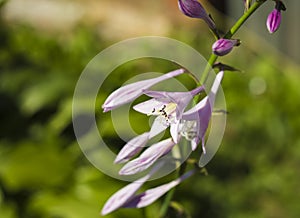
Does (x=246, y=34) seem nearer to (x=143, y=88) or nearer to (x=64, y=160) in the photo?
(x=64, y=160)

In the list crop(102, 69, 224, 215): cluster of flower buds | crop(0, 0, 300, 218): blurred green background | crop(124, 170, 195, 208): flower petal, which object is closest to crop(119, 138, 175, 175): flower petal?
crop(102, 69, 224, 215): cluster of flower buds

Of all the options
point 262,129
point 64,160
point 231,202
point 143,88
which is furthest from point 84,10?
point 143,88

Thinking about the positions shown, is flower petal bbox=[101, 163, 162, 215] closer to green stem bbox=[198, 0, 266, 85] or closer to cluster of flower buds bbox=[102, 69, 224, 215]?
cluster of flower buds bbox=[102, 69, 224, 215]

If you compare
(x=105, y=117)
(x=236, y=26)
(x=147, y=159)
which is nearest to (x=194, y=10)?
(x=236, y=26)

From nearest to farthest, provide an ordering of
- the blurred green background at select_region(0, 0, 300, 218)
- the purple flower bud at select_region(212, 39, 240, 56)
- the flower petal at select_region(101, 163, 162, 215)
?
the purple flower bud at select_region(212, 39, 240, 56)
the flower petal at select_region(101, 163, 162, 215)
the blurred green background at select_region(0, 0, 300, 218)

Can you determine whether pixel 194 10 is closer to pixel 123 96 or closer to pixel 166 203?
pixel 123 96

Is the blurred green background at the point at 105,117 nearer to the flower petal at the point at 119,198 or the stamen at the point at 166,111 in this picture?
the flower petal at the point at 119,198

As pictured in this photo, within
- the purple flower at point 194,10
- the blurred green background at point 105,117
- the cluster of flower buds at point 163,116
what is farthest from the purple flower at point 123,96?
the blurred green background at point 105,117
